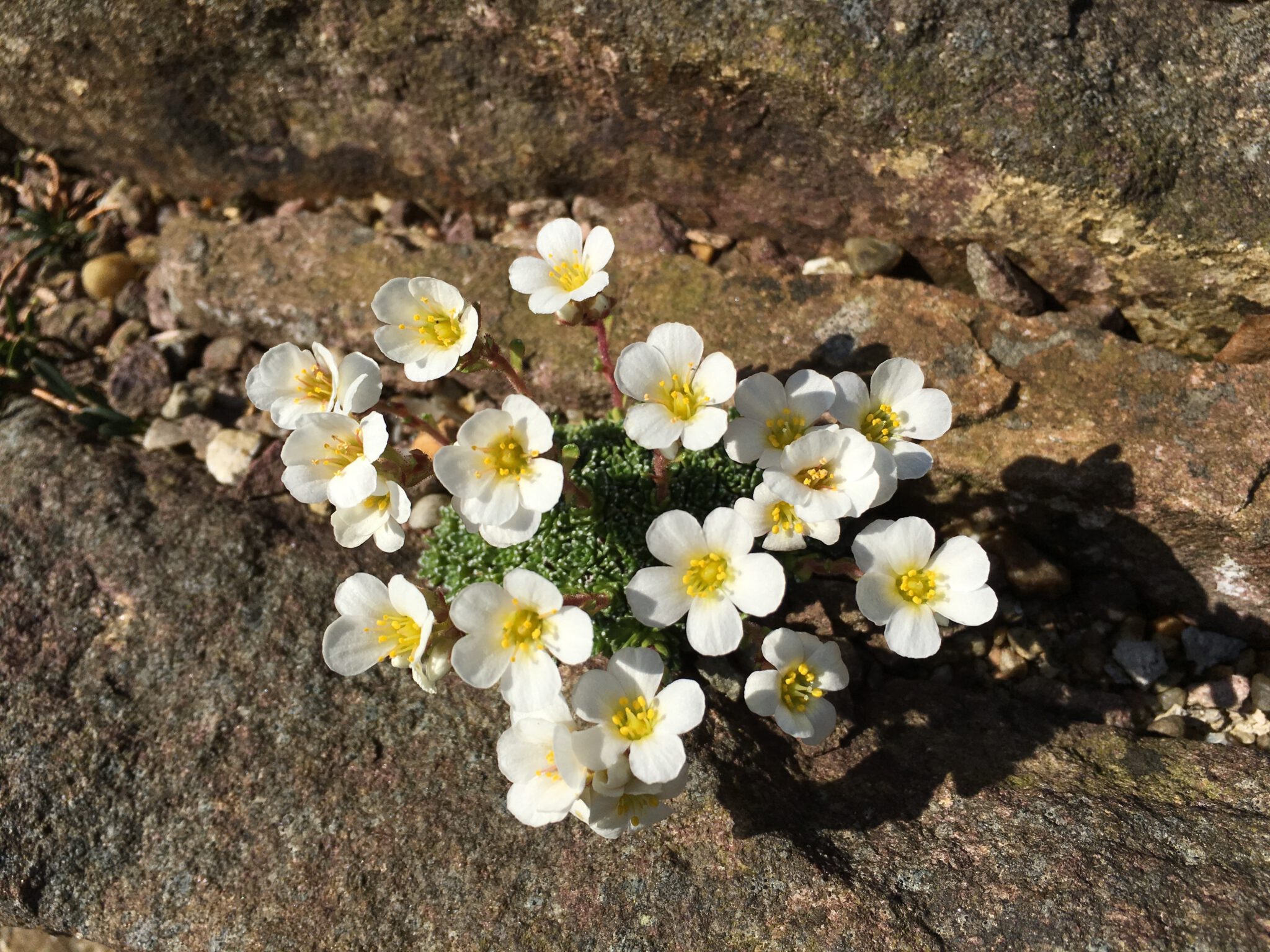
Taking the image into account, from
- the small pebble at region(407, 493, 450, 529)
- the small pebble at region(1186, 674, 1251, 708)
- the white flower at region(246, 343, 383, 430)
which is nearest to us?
the white flower at region(246, 343, 383, 430)

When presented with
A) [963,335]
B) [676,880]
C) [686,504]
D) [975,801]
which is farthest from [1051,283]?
[676,880]

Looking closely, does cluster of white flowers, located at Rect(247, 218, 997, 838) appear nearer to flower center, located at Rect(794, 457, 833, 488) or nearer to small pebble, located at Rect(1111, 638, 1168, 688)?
flower center, located at Rect(794, 457, 833, 488)

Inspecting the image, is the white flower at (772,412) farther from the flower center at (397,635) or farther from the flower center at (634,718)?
the flower center at (397,635)

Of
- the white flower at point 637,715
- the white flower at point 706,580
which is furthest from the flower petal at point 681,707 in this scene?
the white flower at point 706,580

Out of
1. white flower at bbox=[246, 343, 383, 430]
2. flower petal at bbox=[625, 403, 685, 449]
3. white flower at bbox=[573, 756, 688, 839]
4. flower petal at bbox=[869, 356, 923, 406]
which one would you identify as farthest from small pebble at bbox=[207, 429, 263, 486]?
flower petal at bbox=[869, 356, 923, 406]

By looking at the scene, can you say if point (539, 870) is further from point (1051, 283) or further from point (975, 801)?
point (1051, 283)

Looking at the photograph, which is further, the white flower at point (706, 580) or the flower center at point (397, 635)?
the flower center at point (397, 635)

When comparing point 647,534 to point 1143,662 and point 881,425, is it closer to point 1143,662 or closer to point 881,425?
point 881,425
